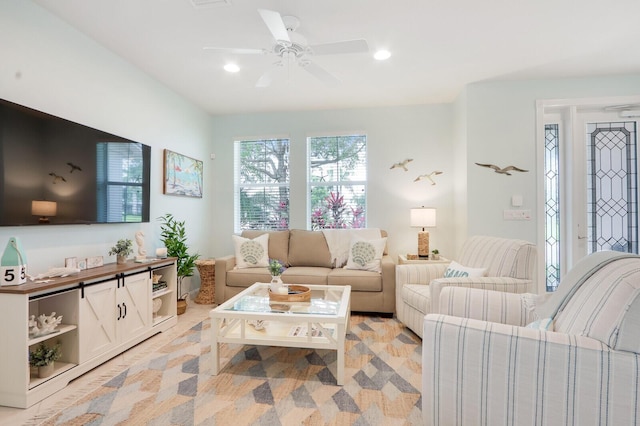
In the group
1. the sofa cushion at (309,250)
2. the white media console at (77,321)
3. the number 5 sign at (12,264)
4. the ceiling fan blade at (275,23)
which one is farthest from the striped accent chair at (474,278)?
the number 5 sign at (12,264)

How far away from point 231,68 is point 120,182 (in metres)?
1.52

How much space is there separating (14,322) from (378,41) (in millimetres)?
3154

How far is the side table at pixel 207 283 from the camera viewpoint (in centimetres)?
376

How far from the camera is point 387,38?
2.56m

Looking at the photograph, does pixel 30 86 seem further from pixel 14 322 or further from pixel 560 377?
pixel 560 377

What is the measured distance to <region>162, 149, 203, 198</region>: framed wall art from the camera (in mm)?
3562

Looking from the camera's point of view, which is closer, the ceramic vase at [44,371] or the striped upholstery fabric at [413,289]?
the ceramic vase at [44,371]

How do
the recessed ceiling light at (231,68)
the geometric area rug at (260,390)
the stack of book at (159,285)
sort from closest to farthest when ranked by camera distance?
the geometric area rug at (260,390) → the stack of book at (159,285) → the recessed ceiling light at (231,68)

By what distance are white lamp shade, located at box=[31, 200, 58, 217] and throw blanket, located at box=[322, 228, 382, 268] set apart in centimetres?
267

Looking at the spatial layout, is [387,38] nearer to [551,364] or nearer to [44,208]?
[551,364]

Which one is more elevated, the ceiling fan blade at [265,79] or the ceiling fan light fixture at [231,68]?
the ceiling fan light fixture at [231,68]

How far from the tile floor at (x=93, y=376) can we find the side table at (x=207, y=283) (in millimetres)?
414

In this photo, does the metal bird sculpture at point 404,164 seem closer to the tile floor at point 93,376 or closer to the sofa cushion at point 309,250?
the sofa cushion at point 309,250

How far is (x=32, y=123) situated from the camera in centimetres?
204
